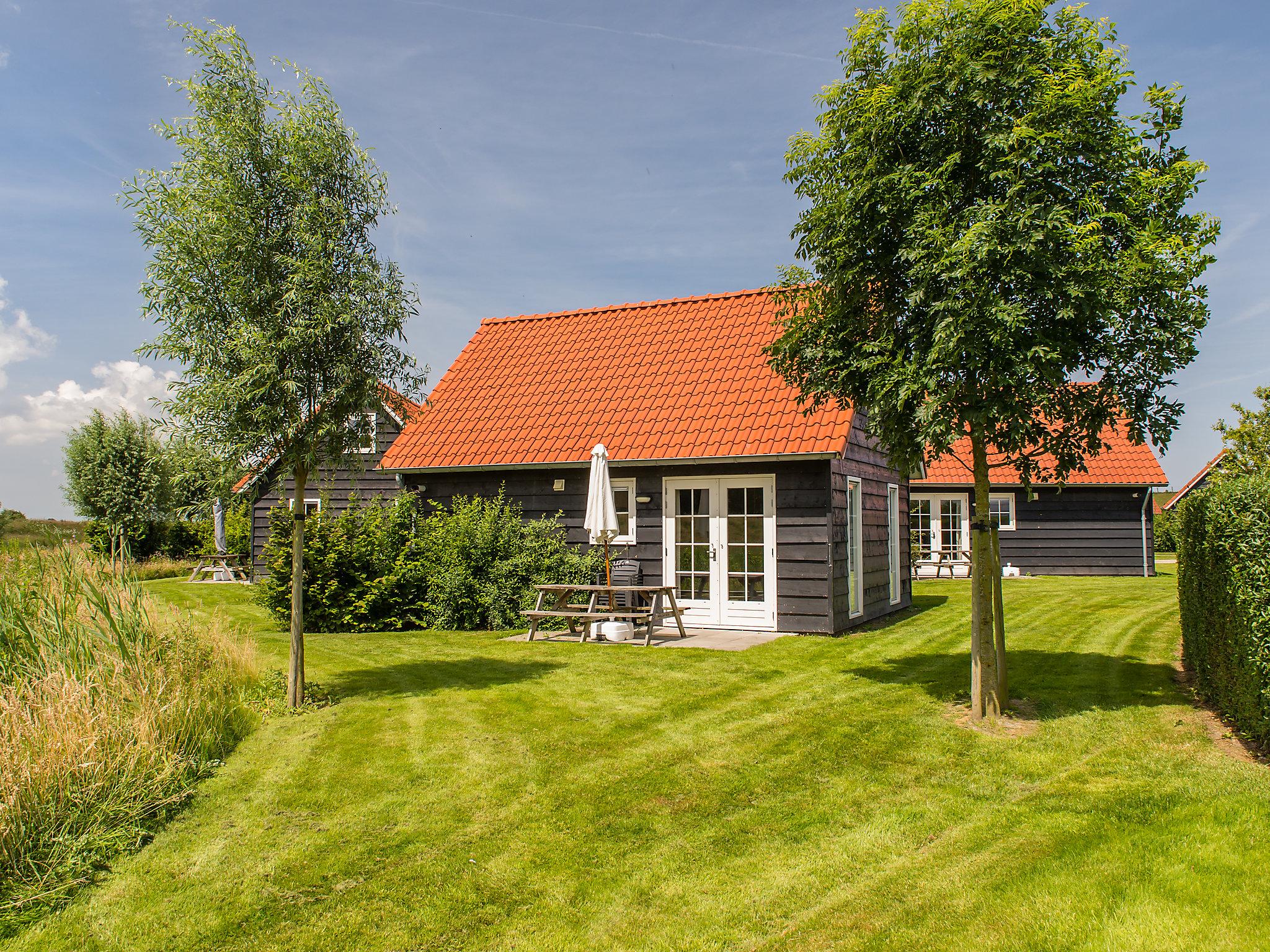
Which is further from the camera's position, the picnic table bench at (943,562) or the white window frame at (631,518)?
the picnic table bench at (943,562)

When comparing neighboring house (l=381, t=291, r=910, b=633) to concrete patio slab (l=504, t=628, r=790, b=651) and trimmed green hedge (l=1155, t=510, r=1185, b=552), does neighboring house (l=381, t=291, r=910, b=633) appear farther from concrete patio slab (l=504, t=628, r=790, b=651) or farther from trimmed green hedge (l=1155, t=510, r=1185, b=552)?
trimmed green hedge (l=1155, t=510, r=1185, b=552)

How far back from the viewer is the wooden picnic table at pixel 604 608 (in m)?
11.2

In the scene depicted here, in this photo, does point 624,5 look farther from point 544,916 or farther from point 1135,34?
point 544,916

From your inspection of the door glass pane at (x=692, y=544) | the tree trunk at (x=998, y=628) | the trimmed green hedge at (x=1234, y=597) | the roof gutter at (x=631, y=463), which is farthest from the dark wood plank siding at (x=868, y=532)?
the trimmed green hedge at (x=1234, y=597)

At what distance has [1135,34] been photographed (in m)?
→ 6.70

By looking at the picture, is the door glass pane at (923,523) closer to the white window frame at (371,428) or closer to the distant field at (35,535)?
the white window frame at (371,428)

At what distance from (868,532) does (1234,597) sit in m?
7.79

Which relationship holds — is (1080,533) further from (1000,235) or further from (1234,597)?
(1000,235)

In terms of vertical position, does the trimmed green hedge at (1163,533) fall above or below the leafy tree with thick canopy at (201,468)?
below

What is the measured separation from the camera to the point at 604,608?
1218cm

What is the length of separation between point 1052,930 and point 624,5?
10444 mm

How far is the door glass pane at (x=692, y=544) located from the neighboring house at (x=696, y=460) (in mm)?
22

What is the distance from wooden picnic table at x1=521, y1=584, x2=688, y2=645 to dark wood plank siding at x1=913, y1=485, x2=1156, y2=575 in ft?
48.7

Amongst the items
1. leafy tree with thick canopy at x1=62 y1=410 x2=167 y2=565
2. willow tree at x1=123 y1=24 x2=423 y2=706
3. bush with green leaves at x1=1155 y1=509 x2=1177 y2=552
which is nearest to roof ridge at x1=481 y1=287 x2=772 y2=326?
willow tree at x1=123 y1=24 x2=423 y2=706
